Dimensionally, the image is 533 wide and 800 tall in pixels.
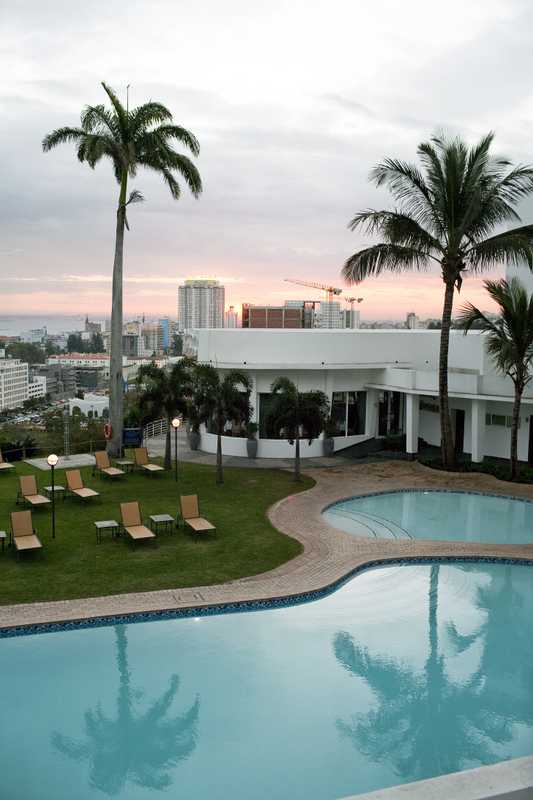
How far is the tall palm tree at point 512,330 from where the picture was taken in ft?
61.0

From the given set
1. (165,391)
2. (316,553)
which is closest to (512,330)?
(316,553)

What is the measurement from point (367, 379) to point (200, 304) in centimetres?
10871

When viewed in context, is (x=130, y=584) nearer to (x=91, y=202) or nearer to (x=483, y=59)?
(x=483, y=59)

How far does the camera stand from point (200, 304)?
13050 centimetres

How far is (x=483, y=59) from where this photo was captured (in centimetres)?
1034

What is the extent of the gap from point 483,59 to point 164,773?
10929mm

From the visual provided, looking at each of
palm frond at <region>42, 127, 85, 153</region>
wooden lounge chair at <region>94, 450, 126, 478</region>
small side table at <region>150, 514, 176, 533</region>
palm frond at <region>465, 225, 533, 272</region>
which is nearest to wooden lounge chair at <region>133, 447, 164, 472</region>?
wooden lounge chair at <region>94, 450, 126, 478</region>

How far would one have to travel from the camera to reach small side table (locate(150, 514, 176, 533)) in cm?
1410

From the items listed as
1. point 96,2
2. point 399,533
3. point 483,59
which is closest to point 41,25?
point 96,2

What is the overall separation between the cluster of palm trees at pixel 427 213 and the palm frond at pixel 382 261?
0.10ft

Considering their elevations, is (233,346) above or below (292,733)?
above

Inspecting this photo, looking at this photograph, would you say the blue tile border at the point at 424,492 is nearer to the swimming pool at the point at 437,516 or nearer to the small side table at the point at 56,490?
the swimming pool at the point at 437,516

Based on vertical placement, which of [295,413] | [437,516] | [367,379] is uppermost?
[367,379]

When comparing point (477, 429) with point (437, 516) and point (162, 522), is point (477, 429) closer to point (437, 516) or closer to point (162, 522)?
point (437, 516)
